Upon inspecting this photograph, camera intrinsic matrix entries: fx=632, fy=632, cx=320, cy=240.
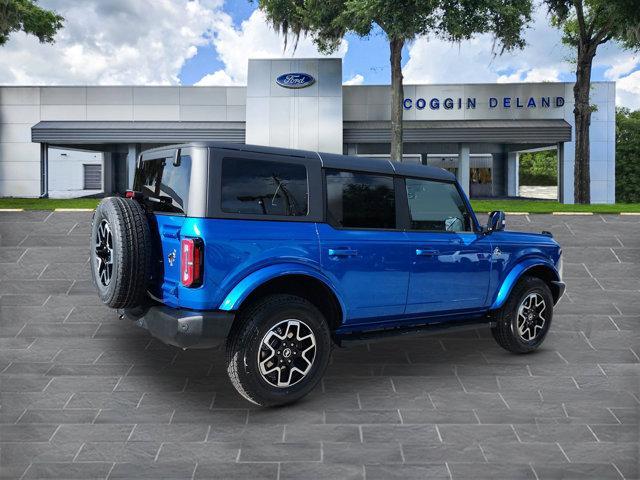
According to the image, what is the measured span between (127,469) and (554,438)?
292 centimetres

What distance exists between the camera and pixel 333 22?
23391 millimetres

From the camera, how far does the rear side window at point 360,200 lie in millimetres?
5496

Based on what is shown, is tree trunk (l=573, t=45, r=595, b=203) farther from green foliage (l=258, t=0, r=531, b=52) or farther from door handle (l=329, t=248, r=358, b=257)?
door handle (l=329, t=248, r=358, b=257)

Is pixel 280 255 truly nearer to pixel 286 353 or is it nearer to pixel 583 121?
pixel 286 353

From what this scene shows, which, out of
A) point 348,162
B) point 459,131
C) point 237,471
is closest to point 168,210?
point 348,162

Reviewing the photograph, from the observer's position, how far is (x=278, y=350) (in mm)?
5031

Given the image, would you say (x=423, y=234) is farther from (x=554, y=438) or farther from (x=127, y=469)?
(x=127, y=469)

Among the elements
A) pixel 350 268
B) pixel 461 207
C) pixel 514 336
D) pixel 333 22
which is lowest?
pixel 514 336

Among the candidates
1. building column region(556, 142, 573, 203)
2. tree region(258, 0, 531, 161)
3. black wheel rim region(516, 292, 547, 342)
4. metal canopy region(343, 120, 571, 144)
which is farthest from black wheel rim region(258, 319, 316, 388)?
building column region(556, 142, 573, 203)

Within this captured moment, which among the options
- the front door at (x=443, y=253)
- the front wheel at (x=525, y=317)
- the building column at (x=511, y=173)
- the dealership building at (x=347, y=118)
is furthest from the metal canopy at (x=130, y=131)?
the front door at (x=443, y=253)

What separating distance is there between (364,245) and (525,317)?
2.39m

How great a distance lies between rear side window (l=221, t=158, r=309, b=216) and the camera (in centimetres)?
491

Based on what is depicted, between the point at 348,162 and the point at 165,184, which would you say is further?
the point at 348,162

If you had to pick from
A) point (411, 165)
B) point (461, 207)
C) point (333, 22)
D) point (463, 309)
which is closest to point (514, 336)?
point (463, 309)
